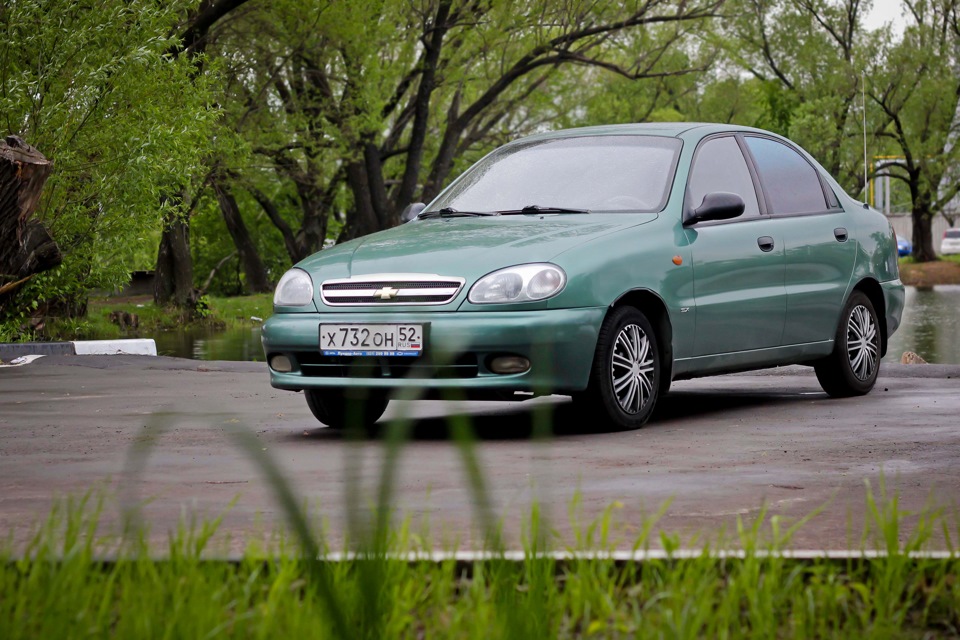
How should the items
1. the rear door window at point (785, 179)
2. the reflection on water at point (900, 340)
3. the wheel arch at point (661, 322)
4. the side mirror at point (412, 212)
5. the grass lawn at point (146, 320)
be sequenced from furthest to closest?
the grass lawn at point (146, 320) → the reflection on water at point (900, 340) → the rear door window at point (785, 179) → the side mirror at point (412, 212) → the wheel arch at point (661, 322)

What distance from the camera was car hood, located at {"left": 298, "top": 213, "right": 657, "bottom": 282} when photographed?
7.12m

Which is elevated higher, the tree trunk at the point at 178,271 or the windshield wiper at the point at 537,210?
the windshield wiper at the point at 537,210

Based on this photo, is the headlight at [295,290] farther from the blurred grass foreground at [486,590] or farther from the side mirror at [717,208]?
the blurred grass foreground at [486,590]

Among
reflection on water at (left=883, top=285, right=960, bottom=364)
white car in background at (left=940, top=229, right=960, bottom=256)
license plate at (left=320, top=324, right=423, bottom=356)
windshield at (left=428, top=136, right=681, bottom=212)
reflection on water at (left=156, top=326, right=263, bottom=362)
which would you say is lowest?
white car in background at (left=940, top=229, right=960, bottom=256)

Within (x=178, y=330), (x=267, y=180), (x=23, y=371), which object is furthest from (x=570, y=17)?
(x=23, y=371)

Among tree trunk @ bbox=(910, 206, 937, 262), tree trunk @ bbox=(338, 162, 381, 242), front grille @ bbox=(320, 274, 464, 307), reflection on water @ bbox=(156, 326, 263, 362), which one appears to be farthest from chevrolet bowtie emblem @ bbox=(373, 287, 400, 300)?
tree trunk @ bbox=(910, 206, 937, 262)

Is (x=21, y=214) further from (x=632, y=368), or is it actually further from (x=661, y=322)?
(x=632, y=368)

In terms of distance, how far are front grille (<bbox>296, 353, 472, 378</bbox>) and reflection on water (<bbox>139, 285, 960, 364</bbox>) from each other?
841cm

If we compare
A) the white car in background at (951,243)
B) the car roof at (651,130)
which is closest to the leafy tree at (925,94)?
the white car in background at (951,243)

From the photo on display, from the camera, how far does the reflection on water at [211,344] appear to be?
18.0 m

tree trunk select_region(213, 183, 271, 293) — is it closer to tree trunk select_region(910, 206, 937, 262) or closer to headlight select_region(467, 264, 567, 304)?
tree trunk select_region(910, 206, 937, 262)

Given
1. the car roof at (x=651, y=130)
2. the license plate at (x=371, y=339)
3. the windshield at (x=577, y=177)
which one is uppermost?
the car roof at (x=651, y=130)

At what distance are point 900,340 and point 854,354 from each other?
906cm

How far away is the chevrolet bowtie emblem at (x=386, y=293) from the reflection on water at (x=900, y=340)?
857 cm
